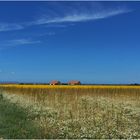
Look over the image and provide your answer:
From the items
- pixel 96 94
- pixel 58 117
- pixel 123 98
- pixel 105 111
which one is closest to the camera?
pixel 58 117

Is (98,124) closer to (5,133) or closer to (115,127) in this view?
(115,127)

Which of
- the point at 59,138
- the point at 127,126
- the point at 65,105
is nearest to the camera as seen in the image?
the point at 59,138

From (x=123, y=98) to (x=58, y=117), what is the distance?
1515 cm

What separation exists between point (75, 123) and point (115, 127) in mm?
2269

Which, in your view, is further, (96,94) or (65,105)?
(96,94)

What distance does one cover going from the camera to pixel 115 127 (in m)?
23.4

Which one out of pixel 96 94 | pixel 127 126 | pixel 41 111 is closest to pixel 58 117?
pixel 41 111

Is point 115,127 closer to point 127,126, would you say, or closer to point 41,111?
point 127,126

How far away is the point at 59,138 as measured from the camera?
19.9 m

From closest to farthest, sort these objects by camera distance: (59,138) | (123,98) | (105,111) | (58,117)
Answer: (59,138) < (58,117) < (105,111) < (123,98)

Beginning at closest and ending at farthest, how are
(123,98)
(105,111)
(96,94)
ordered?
(105,111) < (123,98) < (96,94)

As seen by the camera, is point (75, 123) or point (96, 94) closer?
point (75, 123)

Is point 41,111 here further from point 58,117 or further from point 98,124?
point 98,124

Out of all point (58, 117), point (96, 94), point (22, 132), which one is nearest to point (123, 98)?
point (96, 94)
